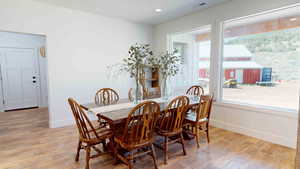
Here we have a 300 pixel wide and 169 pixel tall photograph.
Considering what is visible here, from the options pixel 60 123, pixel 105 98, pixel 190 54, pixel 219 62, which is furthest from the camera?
pixel 190 54

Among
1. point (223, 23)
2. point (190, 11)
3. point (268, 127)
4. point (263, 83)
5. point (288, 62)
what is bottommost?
point (268, 127)

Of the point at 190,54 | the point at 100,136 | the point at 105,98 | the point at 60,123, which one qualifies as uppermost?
the point at 190,54

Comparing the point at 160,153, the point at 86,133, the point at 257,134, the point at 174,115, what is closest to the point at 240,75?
the point at 257,134

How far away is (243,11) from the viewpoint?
9.87 ft

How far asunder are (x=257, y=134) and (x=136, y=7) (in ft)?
11.4

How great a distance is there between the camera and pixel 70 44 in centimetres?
368

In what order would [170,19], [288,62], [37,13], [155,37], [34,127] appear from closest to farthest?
1. [288,62]
2. [37,13]
3. [34,127]
4. [170,19]
5. [155,37]

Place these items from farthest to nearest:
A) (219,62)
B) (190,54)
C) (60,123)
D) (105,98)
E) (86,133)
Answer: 1. (190,54)
2. (60,123)
3. (219,62)
4. (105,98)
5. (86,133)

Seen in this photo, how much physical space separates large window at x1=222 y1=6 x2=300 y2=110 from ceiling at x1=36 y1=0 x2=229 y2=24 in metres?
0.88

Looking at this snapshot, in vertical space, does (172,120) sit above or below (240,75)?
below

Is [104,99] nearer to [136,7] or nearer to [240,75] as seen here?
[136,7]

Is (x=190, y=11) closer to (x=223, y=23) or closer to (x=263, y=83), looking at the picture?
(x=223, y=23)

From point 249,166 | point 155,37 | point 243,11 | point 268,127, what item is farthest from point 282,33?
point 155,37

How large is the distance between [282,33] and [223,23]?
1.03 meters
